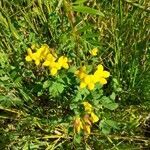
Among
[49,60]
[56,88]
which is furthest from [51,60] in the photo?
[56,88]

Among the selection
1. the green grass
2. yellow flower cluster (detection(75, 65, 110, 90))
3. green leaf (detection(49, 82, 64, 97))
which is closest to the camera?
yellow flower cluster (detection(75, 65, 110, 90))

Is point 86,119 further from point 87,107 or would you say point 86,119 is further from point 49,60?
point 49,60

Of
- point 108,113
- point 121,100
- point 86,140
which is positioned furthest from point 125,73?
point 86,140

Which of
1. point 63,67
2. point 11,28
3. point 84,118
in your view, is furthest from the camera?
point 11,28

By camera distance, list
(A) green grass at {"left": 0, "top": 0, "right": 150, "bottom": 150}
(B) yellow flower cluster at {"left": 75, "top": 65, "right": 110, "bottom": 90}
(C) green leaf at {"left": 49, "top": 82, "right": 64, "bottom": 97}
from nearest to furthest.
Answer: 1. (B) yellow flower cluster at {"left": 75, "top": 65, "right": 110, "bottom": 90}
2. (C) green leaf at {"left": 49, "top": 82, "right": 64, "bottom": 97}
3. (A) green grass at {"left": 0, "top": 0, "right": 150, "bottom": 150}

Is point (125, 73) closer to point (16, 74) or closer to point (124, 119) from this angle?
point (124, 119)

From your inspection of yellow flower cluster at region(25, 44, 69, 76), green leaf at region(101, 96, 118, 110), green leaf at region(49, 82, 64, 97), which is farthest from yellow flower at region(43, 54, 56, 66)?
green leaf at region(101, 96, 118, 110)

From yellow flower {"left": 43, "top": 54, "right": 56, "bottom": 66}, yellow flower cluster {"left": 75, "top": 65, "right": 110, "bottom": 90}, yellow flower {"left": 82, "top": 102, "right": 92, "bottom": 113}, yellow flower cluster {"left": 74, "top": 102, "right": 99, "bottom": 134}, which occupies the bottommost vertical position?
yellow flower cluster {"left": 74, "top": 102, "right": 99, "bottom": 134}

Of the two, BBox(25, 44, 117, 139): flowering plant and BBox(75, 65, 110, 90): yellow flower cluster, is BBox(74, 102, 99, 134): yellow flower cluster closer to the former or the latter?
BBox(25, 44, 117, 139): flowering plant
